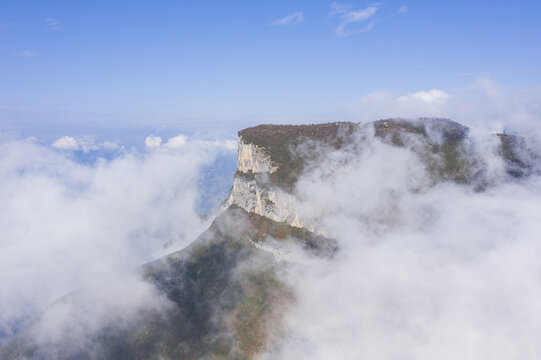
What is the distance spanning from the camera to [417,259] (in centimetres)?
6562

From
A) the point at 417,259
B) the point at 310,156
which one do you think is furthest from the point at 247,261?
the point at 417,259

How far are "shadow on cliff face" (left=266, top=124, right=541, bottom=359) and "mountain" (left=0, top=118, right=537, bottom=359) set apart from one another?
176 centimetres

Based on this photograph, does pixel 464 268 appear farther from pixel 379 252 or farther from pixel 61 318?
pixel 61 318

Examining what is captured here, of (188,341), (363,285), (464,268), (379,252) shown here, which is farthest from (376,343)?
(188,341)

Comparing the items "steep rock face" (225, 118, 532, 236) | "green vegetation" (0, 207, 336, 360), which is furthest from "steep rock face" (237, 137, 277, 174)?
"green vegetation" (0, 207, 336, 360)

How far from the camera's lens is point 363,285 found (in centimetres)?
6425

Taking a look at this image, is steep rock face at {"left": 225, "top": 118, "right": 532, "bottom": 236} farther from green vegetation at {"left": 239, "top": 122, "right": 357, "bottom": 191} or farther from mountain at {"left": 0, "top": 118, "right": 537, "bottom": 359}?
mountain at {"left": 0, "top": 118, "right": 537, "bottom": 359}

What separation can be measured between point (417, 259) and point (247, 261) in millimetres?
36769

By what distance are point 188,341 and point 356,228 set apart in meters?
42.4

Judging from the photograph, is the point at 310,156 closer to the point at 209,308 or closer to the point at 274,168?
the point at 274,168

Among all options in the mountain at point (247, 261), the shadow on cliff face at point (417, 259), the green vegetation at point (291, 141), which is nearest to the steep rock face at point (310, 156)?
the green vegetation at point (291, 141)

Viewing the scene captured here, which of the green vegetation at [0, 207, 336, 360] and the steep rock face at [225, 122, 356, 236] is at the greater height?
the steep rock face at [225, 122, 356, 236]

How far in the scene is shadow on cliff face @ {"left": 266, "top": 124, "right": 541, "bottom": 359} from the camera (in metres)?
54.0

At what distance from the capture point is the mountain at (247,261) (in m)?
57.6
